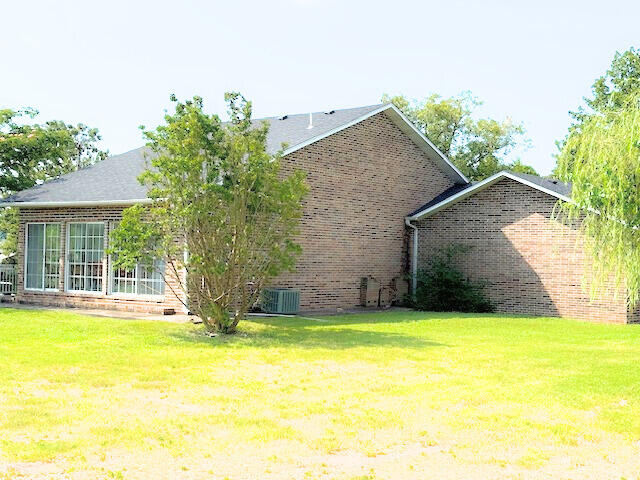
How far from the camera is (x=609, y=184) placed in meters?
10.5

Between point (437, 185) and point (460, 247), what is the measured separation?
3.18 m

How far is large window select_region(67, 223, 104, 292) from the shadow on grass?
6.21 metres

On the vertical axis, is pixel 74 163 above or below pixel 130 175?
above

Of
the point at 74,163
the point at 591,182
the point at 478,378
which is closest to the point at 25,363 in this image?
the point at 478,378

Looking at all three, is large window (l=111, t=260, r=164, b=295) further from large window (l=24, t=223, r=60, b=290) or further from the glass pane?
the glass pane

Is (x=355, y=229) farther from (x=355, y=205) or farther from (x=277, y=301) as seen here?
(x=277, y=301)

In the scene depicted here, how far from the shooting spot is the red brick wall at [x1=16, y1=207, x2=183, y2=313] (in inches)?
809

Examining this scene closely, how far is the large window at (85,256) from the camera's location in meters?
22.1

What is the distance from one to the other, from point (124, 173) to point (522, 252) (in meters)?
11.9

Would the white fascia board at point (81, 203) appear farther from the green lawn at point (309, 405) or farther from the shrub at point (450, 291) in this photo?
the shrub at point (450, 291)

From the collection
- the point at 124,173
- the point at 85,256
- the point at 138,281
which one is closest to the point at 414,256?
the point at 138,281

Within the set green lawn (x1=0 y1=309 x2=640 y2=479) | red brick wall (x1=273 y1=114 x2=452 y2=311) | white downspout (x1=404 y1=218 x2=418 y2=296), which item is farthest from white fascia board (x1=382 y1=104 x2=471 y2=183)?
green lawn (x1=0 y1=309 x2=640 y2=479)

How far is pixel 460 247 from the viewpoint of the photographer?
2480cm

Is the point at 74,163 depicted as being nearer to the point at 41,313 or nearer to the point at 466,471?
the point at 41,313
